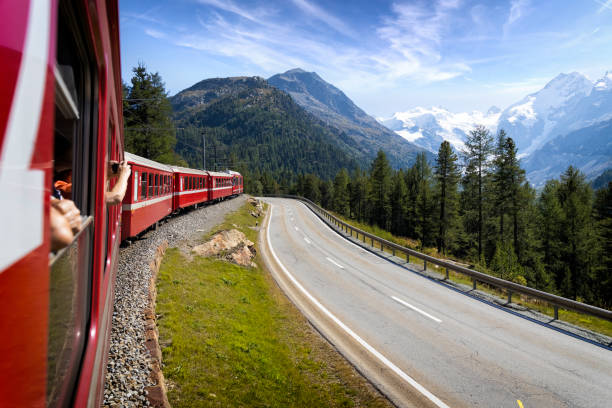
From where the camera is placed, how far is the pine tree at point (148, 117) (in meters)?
34.1

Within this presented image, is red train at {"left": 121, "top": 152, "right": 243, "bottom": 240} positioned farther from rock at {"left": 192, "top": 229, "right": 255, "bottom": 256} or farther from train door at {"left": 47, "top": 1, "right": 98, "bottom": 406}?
train door at {"left": 47, "top": 1, "right": 98, "bottom": 406}

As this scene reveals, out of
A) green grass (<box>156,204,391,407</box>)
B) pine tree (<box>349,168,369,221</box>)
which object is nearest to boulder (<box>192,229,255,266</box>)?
green grass (<box>156,204,391,407</box>)

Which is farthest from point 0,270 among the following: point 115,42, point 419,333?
point 419,333

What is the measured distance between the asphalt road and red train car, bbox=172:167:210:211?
30.4ft

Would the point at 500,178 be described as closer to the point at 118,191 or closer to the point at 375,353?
the point at 375,353

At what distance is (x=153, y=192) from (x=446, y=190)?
3269 centimetres

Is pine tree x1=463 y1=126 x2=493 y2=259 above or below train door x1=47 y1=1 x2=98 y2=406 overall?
above

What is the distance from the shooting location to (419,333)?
27.4 feet

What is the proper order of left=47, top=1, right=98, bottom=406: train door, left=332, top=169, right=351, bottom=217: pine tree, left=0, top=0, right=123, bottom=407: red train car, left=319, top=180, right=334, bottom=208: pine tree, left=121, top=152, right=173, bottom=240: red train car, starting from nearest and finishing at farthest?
left=0, top=0, right=123, bottom=407: red train car < left=47, top=1, right=98, bottom=406: train door < left=121, top=152, right=173, bottom=240: red train car < left=332, top=169, right=351, bottom=217: pine tree < left=319, top=180, right=334, bottom=208: pine tree

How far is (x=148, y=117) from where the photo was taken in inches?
1394

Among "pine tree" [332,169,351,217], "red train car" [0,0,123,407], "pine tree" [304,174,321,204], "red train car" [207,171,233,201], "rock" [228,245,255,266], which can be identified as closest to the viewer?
"red train car" [0,0,123,407]

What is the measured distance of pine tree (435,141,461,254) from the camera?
35938 mm

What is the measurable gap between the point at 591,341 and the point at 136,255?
13232 millimetres

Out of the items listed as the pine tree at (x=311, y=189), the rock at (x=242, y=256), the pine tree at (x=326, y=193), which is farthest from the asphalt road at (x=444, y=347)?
the pine tree at (x=326, y=193)
